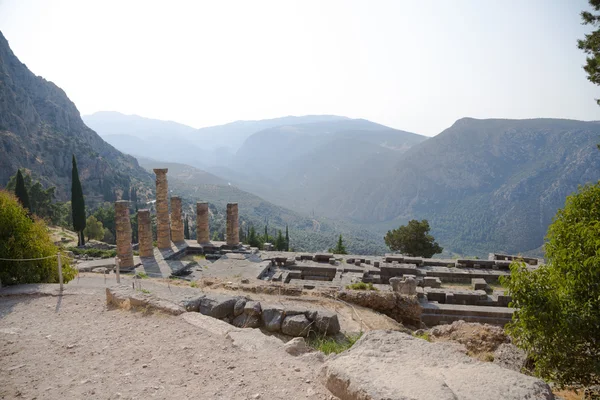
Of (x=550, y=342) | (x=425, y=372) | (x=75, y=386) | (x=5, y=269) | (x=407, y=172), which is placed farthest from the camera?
(x=407, y=172)

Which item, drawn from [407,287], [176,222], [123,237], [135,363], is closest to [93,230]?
[176,222]

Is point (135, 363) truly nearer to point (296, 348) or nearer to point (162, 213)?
point (296, 348)

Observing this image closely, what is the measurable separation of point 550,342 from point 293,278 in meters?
13.9

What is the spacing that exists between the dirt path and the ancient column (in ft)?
54.3

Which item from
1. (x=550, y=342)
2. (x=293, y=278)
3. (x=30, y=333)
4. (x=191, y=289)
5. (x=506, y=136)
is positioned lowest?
(x=293, y=278)

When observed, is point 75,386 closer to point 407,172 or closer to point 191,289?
point 191,289

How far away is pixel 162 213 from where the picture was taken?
912 inches

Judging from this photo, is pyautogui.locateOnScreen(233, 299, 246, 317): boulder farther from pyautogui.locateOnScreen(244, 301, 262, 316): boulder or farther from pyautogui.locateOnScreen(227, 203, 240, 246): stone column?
pyautogui.locateOnScreen(227, 203, 240, 246): stone column

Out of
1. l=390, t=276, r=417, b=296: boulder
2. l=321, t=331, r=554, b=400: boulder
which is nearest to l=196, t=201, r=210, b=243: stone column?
l=390, t=276, r=417, b=296: boulder

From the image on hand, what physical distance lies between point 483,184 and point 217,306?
128 m

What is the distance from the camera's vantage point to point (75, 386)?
5137 mm

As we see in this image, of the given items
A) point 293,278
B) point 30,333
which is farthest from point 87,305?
point 293,278

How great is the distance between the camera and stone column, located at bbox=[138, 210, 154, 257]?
20.6 m

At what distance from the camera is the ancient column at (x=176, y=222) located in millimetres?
24453
